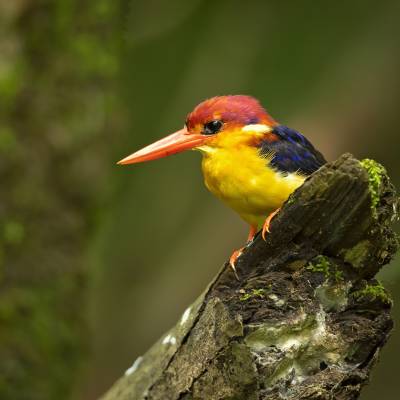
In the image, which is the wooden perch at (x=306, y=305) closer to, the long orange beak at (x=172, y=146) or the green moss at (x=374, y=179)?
the green moss at (x=374, y=179)

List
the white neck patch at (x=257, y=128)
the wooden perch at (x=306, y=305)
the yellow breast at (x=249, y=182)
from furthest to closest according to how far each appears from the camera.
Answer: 1. the white neck patch at (x=257, y=128)
2. the yellow breast at (x=249, y=182)
3. the wooden perch at (x=306, y=305)

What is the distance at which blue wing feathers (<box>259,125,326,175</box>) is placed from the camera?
8.61 ft

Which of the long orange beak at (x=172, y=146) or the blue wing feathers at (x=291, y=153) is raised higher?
the blue wing feathers at (x=291, y=153)

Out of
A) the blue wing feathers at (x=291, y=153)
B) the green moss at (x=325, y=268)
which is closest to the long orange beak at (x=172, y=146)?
the blue wing feathers at (x=291, y=153)

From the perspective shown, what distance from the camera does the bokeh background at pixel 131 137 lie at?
3.85m

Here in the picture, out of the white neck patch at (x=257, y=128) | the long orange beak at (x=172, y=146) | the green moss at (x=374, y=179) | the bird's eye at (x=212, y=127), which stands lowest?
the long orange beak at (x=172, y=146)

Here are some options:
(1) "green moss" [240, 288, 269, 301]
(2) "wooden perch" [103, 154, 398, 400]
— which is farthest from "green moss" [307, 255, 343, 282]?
(1) "green moss" [240, 288, 269, 301]

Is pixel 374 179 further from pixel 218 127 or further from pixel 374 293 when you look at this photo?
pixel 218 127

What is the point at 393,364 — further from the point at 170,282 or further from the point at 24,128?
the point at 24,128

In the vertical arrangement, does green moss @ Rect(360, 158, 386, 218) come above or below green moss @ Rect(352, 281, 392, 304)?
above

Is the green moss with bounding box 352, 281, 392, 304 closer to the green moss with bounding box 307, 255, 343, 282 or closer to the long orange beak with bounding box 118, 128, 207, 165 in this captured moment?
the green moss with bounding box 307, 255, 343, 282

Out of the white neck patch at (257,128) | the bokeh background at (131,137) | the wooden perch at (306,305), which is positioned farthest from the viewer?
the bokeh background at (131,137)

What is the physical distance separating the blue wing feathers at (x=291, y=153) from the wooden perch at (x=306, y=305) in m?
0.57

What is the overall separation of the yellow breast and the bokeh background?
0.42m
